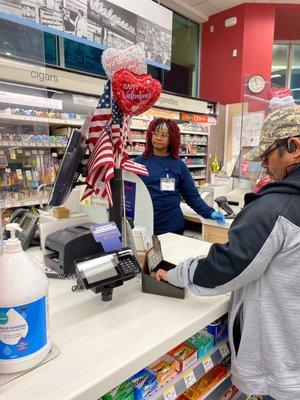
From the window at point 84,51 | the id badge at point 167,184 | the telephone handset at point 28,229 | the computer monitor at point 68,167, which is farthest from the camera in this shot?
the id badge at point 167,184

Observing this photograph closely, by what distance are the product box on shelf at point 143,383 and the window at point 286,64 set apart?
8463 millimetres

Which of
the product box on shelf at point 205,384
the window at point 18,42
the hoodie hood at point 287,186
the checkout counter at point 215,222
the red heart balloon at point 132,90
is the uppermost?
the window at point 18,42

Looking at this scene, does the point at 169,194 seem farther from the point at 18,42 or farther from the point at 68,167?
the point at 18,42

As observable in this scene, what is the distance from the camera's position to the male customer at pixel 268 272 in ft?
2.93

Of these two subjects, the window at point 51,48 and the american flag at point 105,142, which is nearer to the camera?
the american flag at point 105,142

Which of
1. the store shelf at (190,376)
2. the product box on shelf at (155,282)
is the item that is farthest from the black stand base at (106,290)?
the store shelf at (190,376)

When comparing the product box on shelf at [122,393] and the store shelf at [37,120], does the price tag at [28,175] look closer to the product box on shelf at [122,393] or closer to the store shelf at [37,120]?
the store shelf at [37,120]

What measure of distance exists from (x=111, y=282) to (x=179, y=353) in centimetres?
37

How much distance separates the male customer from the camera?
89 centimetres

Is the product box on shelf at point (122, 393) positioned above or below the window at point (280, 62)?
below

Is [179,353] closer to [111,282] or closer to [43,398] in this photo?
[111,282]

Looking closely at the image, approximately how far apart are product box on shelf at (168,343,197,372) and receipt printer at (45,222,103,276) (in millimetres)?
523

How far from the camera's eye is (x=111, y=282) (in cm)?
107

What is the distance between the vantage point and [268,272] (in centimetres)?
96
